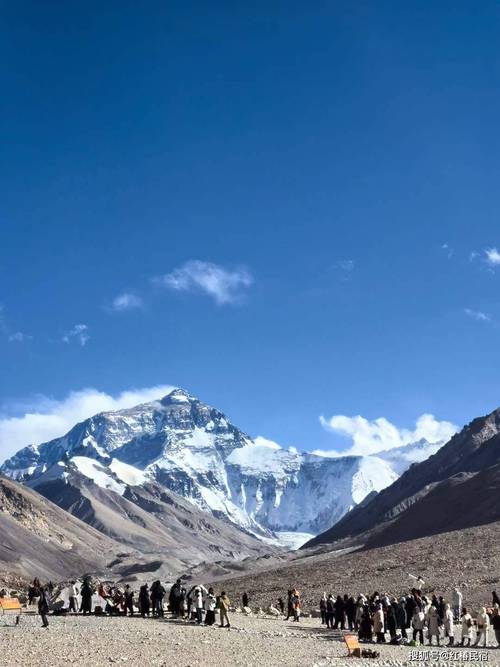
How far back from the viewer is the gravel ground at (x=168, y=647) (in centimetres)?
2216

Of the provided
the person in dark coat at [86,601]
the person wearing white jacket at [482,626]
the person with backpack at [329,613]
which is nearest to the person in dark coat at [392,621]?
the person wearing white jacket at [482,626]

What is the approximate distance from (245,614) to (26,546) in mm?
131322

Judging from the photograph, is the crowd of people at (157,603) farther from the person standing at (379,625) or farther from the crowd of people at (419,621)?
the person standing at (379,625)

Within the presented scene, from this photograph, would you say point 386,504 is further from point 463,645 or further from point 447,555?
point 463,645

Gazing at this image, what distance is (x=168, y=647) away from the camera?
25.2 meters

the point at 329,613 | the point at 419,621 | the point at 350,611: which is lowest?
the point at 419,621

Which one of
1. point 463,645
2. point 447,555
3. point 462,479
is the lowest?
point 463,645

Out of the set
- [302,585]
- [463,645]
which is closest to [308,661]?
[463,645]

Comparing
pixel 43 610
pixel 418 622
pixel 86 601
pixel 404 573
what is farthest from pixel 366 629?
pixel 404 573

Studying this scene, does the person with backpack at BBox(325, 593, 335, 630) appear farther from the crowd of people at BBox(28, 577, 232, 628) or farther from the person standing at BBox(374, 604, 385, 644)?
the person standing at BBox(374, 604, 385, 644)

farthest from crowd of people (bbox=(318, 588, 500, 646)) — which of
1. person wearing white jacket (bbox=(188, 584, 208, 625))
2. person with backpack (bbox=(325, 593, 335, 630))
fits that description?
person wearing white jacket (bbox=(188, 584, 208, 625))

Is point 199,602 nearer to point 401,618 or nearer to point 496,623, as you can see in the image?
point 401,618

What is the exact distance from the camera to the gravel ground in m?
22.2

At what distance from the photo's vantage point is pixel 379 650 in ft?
91.6
